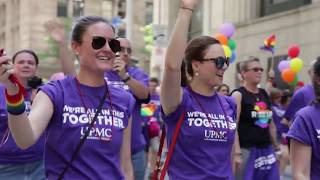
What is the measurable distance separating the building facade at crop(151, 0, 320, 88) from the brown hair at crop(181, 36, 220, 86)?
12.4m

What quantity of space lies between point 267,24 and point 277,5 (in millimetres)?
754

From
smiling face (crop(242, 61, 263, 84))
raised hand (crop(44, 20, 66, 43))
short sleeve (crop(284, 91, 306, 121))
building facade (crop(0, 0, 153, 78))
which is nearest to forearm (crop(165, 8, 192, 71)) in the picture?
raised hand (crop(44, 20, 66, 43))

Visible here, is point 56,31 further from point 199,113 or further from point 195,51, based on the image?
point 199,113

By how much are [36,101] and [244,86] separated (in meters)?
4.53

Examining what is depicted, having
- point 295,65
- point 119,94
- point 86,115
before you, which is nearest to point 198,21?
point 295,65

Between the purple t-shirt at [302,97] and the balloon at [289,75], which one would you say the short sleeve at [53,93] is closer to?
the purple t-shirt at [302,97]

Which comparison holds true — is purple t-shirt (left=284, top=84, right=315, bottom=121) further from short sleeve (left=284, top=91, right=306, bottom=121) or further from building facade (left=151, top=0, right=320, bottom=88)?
building facade (left=151, top=0, right=320, bottom=88)

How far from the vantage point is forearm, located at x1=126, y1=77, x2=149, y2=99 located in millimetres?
6375

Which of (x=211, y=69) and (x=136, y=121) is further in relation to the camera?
(x=136, y=121)

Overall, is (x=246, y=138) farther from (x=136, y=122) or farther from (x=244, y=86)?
(x=136, y=122)

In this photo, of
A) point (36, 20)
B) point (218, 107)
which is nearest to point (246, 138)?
point (218, 107)

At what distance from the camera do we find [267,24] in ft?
61.9

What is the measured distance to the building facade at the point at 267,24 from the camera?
1677 cm

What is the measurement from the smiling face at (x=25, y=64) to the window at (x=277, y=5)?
12.8m
